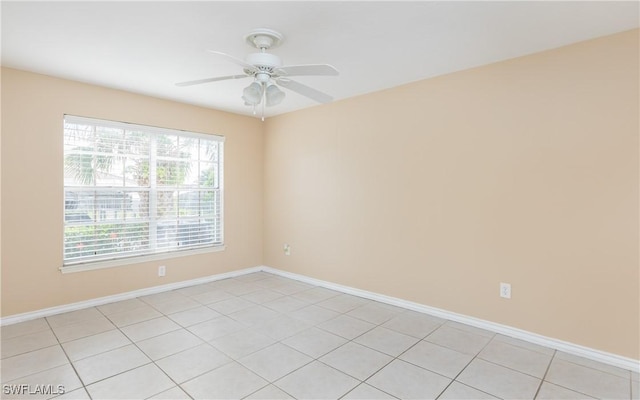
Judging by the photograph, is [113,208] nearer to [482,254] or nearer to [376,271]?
[376,271]

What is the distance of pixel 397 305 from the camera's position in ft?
12.0

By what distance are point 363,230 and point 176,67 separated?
2582mm

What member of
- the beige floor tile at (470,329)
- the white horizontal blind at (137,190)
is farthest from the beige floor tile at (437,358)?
the white horizontal blind at (137,190)

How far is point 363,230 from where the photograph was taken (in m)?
4.02

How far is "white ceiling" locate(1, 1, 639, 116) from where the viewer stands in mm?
2098

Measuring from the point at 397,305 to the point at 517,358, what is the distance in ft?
4.27

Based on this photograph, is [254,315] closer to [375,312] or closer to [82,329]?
[375,312]

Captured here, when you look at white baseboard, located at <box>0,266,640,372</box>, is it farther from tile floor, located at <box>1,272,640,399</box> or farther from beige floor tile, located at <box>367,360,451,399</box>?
beige floor tile, located at <box>367,360,451,399</box>

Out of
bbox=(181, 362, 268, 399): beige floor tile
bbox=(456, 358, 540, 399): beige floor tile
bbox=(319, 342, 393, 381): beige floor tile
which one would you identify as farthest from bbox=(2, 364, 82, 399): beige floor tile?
bbox=(456, 358, 540, 399): beige floor tile

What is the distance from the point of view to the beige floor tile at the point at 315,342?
2660 mm

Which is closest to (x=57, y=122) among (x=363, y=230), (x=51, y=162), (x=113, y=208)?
(x=51, y=162)

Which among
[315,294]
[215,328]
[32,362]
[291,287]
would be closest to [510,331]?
[315,294]

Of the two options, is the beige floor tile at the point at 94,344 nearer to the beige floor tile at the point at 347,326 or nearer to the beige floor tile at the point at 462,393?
the beige floor tile at the point at 347,326

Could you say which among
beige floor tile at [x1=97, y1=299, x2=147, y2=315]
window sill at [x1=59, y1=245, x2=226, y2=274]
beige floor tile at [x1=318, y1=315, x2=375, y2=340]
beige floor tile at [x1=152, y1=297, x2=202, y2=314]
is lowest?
beige floor tile at [x1=318, y1=315, x2=375, y2=340]
